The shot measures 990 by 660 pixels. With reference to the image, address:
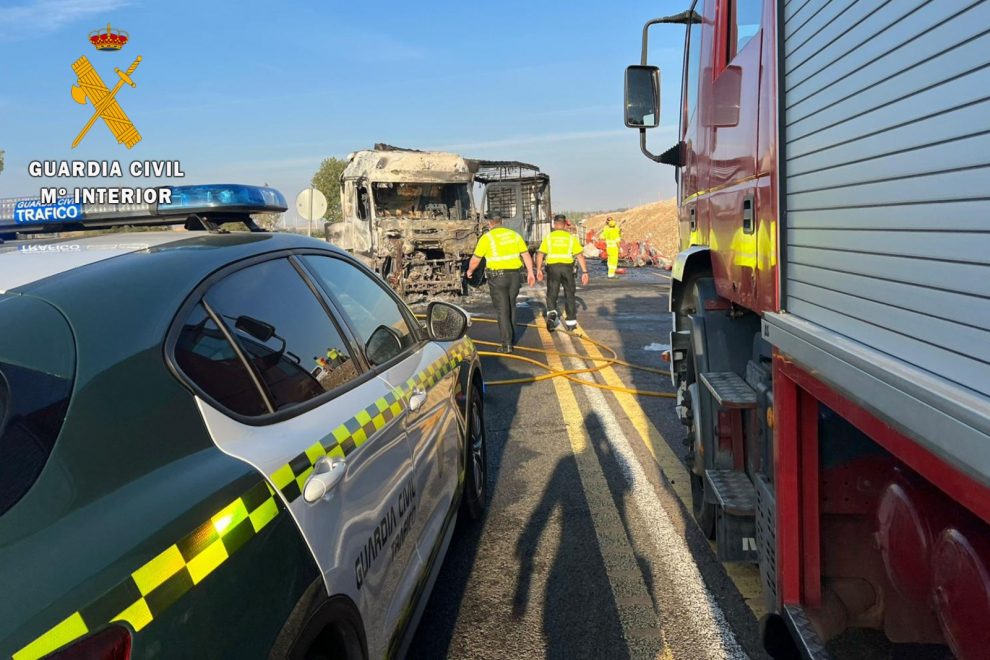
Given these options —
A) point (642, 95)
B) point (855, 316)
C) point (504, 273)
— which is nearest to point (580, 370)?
point (504, 273)

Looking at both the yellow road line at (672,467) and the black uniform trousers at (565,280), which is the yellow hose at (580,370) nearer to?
the yellow road line at (672,467)

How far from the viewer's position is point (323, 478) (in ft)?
6.21

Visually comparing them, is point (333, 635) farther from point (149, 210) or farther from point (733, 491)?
point (149, 210)

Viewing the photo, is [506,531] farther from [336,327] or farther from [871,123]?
[871,123]

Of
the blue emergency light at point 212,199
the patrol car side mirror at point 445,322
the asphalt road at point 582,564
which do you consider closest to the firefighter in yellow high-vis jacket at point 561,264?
the asphalt road at point 582,564

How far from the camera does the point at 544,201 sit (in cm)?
2173

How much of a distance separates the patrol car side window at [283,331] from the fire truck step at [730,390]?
1530mm

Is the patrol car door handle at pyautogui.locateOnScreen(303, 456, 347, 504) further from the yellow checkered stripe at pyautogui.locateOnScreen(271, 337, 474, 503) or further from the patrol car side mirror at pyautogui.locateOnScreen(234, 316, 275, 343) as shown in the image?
the patrol car side mirror at pyautogui.locateOnScreen(234, 316, 275, 343)

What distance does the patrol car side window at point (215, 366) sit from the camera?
1814mm

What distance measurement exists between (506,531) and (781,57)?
2.86 m

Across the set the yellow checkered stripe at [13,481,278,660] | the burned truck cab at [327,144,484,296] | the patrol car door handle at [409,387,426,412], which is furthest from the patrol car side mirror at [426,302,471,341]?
the burned truck cab at [327,144,484,296]

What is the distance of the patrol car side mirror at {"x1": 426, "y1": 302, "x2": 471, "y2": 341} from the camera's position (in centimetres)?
387

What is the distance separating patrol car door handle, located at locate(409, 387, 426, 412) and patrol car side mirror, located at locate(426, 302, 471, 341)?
76cm

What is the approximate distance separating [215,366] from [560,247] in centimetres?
956
